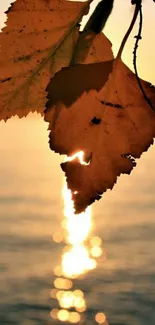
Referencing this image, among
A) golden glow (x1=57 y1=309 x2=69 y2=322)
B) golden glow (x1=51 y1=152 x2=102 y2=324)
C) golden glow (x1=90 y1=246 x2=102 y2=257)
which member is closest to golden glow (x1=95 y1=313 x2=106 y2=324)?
golden glow (x1=51 y1=152 x2=102 y2=324)

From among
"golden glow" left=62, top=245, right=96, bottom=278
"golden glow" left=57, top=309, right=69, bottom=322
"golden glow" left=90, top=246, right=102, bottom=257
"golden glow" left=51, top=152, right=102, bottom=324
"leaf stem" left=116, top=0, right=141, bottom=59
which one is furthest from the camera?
"golden glow" left=90, top=246, right=102, bottom=257

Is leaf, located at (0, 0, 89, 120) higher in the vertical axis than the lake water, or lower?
lower

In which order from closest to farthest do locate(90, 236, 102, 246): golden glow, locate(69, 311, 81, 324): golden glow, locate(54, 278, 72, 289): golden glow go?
locate(69, 311, 81, 324): golden glow, locate(54, 278, 72, 289): golden glow, locate(90, 236, 102, 246): golden glow

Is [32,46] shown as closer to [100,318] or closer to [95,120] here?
[95,120]

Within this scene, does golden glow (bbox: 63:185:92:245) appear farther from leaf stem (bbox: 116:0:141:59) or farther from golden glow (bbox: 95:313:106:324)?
leaf stem (bbox: 116:0:141:59)

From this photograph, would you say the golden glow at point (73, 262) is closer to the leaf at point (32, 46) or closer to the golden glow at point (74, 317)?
the golden glow at point (74, 317)

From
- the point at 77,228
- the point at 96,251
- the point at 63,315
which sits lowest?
the point at 63,315

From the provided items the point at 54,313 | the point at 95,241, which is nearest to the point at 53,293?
the point at 54,313
